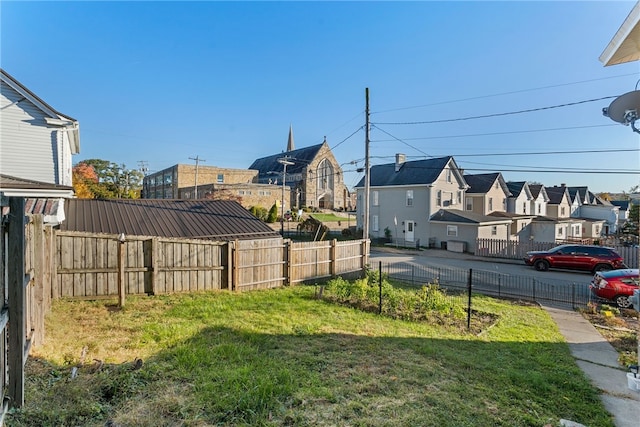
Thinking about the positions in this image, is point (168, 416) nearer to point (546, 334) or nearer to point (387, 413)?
point (387, 413)

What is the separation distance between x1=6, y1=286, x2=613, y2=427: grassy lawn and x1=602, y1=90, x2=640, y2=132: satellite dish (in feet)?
11.3

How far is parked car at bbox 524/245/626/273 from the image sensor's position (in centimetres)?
1634

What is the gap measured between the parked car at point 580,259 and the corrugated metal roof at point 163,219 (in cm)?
1475

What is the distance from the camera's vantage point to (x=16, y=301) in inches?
131

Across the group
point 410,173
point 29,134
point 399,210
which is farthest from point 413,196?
point 29,134

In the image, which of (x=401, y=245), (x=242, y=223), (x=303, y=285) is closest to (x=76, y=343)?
(x=303, y=285)

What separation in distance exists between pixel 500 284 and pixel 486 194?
1827 centimetres

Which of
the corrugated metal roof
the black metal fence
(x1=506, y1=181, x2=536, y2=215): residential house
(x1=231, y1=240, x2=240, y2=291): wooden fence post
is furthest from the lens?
(x1=506, y1=181, x2=536, y2=215): residential house

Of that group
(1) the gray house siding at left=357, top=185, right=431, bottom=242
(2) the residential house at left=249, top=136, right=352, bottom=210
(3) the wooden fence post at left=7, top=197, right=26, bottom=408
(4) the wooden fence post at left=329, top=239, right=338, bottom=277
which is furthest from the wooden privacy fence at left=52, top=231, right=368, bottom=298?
(2) the residential house at left=249, top=136, right=352, bottom=210

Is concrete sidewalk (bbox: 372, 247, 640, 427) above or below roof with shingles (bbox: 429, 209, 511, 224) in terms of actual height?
below

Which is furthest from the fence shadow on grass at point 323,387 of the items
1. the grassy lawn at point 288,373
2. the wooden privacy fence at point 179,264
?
the wooden privacy fence at point 179,264

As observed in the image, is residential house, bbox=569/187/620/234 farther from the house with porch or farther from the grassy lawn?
the grassy lawn

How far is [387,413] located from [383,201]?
27.7 m

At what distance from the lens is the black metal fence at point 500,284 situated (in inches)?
467
